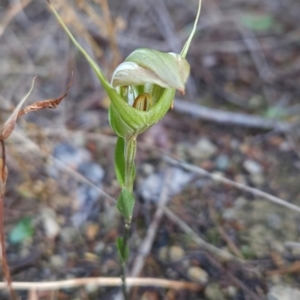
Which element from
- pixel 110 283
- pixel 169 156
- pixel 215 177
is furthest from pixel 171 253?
pixel 169 156

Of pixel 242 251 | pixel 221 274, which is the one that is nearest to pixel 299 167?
pixel 242 251

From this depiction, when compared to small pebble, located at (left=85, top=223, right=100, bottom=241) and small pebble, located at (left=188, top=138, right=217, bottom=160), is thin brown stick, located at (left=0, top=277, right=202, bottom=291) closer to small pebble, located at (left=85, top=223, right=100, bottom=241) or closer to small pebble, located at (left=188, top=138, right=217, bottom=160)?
small pebble, located at (left=85, top=223, right=100, bottom=241)

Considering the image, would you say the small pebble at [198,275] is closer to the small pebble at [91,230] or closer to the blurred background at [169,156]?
the blurred background at [169,156]

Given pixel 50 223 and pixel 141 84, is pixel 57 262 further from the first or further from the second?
pixel 141 84

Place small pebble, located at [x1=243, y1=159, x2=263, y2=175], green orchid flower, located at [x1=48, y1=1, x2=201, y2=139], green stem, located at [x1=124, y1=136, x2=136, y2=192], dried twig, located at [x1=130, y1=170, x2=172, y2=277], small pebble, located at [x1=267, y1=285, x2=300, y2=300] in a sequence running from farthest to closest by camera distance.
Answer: small pebble, located at [x1=243, y1=159, x2=263, y2=175]
dried twig, located at [x1=130, y1=170, x2=172, y2=277]
small pebble, located at [x1=267, y1=285, x2=300, y2=300]
green stem, located at [x1=124, y1=136, x2=136, y2=192]
green orchid flower, located at [x1=48, y1=1, x2=201, y2=139]

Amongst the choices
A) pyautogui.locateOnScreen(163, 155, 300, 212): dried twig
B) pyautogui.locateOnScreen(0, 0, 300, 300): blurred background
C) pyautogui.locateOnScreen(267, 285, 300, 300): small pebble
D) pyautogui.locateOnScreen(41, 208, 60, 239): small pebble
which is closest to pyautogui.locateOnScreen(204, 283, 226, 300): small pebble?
pyautogui.locateOnScreen(0, 0, 300, 300): blurred background

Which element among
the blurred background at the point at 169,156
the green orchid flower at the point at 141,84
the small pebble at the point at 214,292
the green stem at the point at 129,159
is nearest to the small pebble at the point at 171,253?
the blurred background at the point at 169,156

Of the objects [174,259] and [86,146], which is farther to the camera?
[86,146]

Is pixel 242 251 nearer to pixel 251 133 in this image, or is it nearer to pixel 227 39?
pixel 251 133

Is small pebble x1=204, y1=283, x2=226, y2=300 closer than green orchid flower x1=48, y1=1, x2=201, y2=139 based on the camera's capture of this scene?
No
